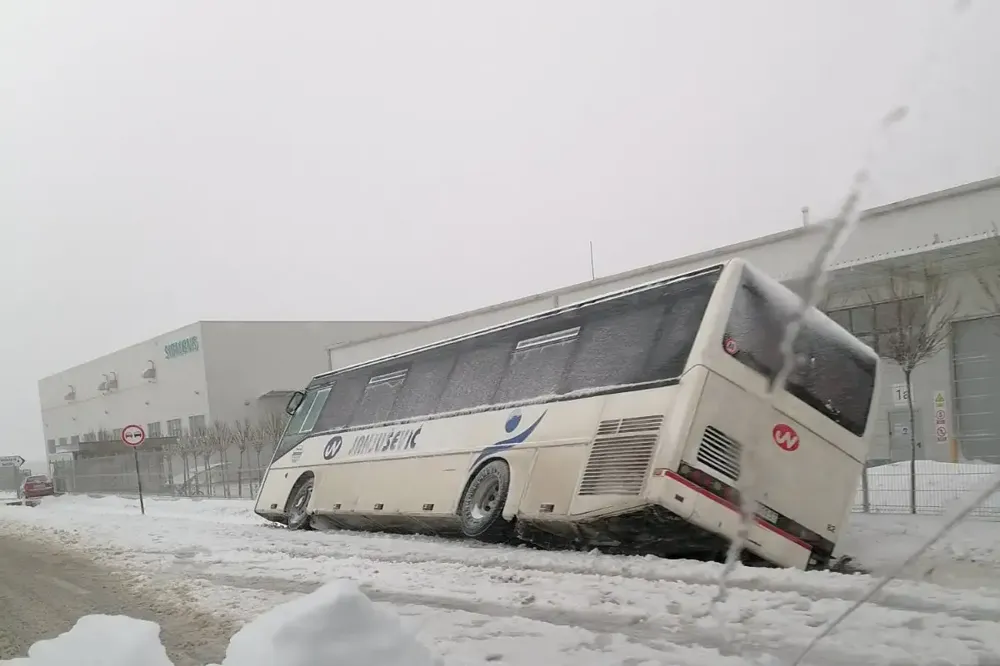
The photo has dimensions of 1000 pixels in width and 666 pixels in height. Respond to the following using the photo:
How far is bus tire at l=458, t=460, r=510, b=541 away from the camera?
11.2 m

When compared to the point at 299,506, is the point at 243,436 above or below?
above

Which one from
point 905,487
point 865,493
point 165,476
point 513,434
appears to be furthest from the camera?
point 165,476

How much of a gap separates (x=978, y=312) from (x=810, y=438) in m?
2.79

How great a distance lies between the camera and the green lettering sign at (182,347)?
153 feet

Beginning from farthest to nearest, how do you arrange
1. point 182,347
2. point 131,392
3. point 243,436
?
point 131,392 < point 182,347 < point 243,436

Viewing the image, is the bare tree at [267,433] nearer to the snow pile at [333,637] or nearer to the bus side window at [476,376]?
the bus side window at [476,376]

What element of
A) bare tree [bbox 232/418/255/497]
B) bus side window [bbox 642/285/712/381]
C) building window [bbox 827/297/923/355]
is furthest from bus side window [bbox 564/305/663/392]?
bare tree [bbox 232/418/255/497]

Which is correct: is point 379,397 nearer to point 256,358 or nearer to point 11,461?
point 256,358

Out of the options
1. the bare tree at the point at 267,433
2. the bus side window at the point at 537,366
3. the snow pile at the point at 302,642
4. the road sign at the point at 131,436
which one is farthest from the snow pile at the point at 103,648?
the bare tree at the point at 267,433

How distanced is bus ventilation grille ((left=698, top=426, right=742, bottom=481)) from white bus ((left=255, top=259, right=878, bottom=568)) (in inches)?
0.6

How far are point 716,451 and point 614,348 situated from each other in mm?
2051

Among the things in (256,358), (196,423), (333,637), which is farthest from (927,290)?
(196,423)

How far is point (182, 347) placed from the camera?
47.7 metres

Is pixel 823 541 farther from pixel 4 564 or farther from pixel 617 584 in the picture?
pixel 4 564
